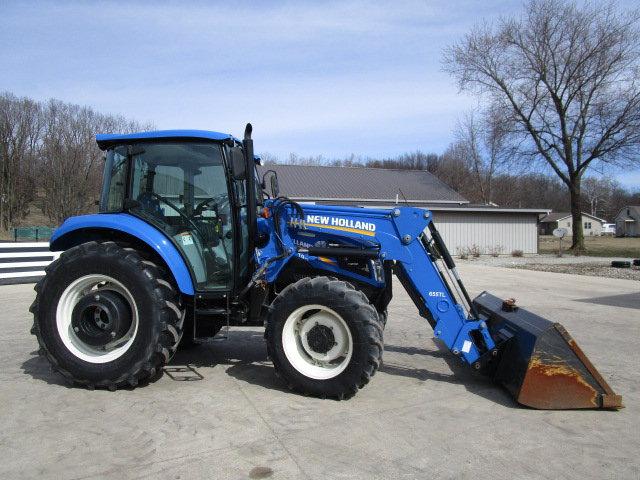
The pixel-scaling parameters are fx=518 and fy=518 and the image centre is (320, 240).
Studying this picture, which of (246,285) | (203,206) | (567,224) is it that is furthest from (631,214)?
(203,206)

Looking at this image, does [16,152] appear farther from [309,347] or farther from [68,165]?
[309,347]

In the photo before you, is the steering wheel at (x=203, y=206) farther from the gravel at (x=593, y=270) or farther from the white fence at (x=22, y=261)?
the gravel at (x=593, y=270)

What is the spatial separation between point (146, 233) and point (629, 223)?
3675 inches

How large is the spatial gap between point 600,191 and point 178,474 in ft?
388

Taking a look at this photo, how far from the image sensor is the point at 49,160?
37.4 metres

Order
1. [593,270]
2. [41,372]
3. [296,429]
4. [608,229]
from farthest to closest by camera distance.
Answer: [608,229] → [593,270] → [41,372] → [296,429]

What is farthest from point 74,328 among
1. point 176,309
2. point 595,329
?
point 595,329

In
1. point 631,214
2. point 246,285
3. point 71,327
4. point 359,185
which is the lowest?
point 71,327

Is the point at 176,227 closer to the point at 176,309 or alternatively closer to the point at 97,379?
the point at 176,309

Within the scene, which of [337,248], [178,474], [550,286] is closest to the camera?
[178,474]

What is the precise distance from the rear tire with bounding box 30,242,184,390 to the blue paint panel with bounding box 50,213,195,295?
152mm

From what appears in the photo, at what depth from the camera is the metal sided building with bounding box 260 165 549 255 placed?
1158 inches

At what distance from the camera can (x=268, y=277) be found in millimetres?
5027

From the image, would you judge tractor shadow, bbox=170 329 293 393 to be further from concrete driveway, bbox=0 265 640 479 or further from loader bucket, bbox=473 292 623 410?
loader bucket, bbox=473 292 623 410
